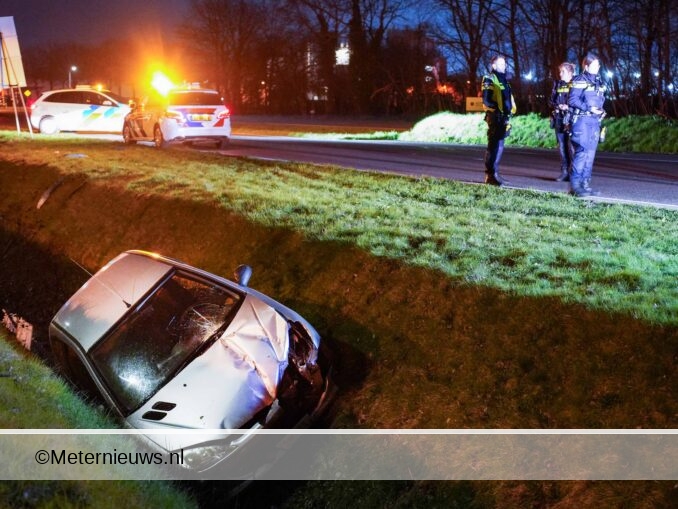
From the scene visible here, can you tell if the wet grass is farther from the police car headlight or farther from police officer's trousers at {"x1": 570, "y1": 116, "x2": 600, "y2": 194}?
the police car headlight

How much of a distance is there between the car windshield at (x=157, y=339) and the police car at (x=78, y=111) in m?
18.2

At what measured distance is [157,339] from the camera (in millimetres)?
5555

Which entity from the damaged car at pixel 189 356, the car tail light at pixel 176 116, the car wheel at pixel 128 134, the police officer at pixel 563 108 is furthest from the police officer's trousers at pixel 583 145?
the car wheel at pixel 128 134

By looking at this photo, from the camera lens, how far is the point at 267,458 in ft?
16.1

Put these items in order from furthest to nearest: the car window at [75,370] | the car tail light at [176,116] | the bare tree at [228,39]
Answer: the bare tree at [228,39] < the car tail light at [176,116] < the car window at [75,370]

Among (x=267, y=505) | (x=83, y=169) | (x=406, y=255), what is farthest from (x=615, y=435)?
(x=83, y=169)

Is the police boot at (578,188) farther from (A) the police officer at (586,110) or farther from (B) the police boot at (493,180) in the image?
(B) the police boot at (493,180)

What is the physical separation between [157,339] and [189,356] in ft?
1.55

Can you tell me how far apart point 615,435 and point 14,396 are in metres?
3.78

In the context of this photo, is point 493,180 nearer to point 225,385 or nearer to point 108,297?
point 108,297

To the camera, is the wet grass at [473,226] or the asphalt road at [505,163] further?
the asphalt road at [505,163]

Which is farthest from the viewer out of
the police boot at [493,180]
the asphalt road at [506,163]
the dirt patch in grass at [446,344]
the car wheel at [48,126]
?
the car wheel at [48,126]

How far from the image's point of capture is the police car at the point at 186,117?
1673 centimetres

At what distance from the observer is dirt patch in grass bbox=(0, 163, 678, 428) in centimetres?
493
